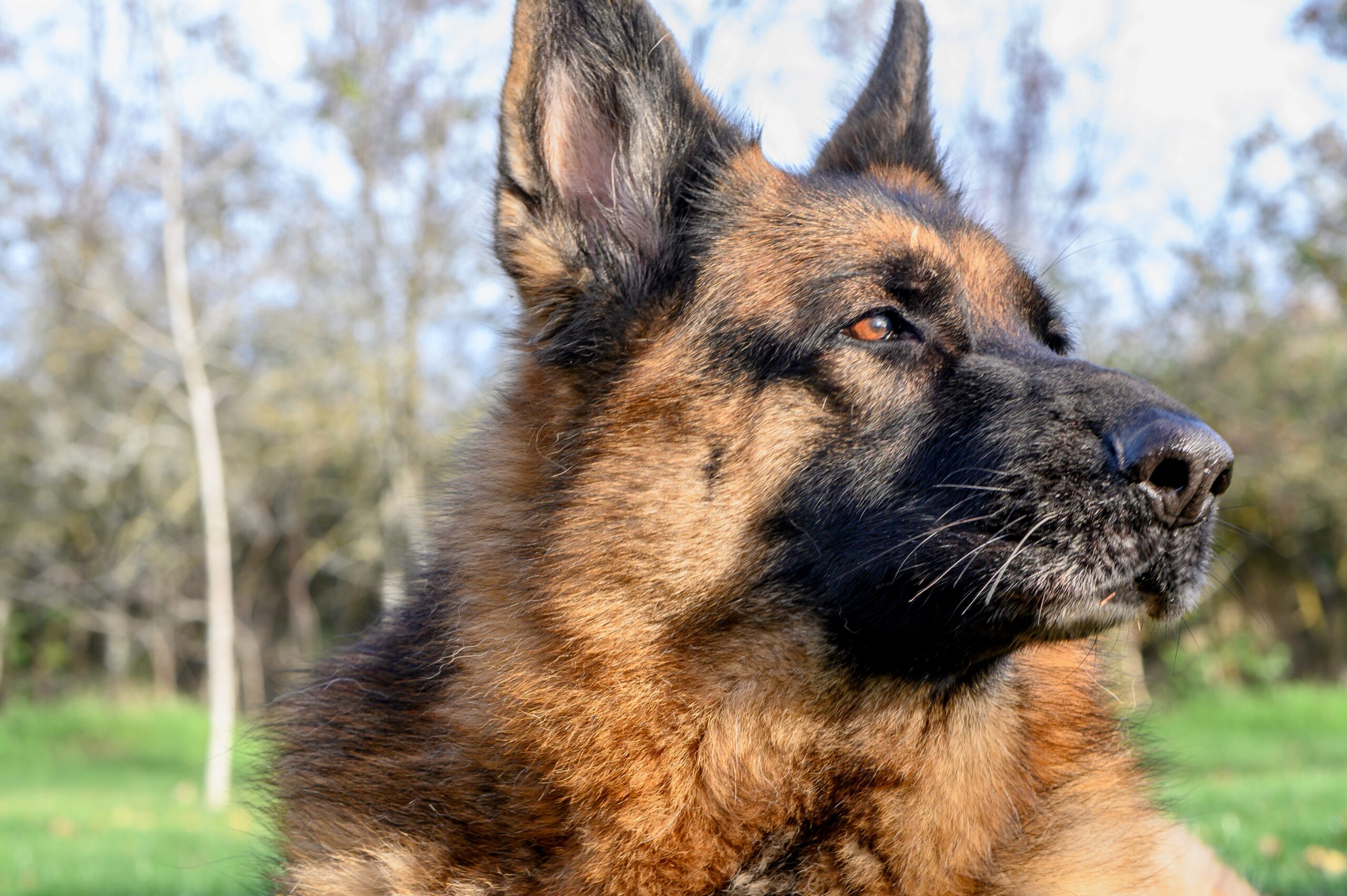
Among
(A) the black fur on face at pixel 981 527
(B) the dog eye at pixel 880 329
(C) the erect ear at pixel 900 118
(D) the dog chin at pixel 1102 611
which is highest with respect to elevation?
(C) the erect ear at pixel 900 118

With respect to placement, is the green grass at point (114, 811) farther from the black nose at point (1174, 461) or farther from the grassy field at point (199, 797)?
the black nose at point (1174, 461)

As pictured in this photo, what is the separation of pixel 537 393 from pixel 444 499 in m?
0.55

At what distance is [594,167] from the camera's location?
10.3 ft

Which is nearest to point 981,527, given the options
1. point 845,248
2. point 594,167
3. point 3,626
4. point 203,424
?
point 845,248

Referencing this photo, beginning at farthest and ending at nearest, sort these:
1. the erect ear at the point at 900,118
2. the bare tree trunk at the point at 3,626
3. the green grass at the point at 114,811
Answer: the bare tree trunk at the point at 3,626 → the green grass at the point at 114,811 → the erect ear at the point at 900,118

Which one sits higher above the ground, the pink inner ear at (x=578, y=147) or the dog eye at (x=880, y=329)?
the pink inner ear at (x=578, y=147)

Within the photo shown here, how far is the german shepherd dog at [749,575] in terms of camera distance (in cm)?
257

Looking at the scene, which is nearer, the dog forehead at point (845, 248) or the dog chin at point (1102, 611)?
the dog chin at point (1102, 611)

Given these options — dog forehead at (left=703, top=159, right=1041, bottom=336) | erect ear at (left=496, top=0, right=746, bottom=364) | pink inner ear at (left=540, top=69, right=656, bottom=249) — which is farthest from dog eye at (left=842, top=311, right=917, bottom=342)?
pink inner ear at (left=540, top=69, right=656, bottom=249)

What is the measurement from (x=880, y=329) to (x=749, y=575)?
0.74m

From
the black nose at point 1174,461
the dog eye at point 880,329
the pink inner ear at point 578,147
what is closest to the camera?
the black nose at point 1174,461

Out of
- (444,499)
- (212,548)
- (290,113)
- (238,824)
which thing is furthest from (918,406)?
(290,113)

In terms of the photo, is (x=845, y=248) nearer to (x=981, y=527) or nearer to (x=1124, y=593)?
(x=981, y=527)

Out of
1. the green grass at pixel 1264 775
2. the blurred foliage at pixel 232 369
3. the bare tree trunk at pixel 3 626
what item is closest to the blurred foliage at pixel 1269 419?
the green grass at pixel 1264 775
